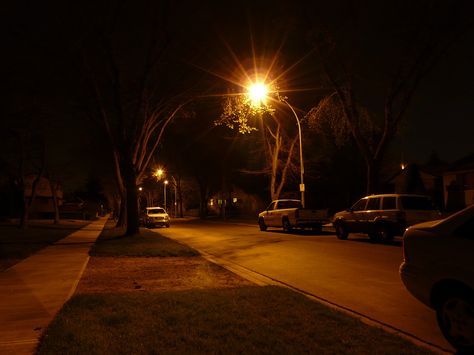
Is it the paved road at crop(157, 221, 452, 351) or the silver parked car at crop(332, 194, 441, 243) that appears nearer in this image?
the paved road at crop(157, 221, 452, 351)

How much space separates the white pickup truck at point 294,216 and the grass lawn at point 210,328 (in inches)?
676

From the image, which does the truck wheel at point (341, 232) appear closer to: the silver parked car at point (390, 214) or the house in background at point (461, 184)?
A: the silver parked car at point (390, 214)

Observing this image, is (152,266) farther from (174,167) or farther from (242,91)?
(174,167)

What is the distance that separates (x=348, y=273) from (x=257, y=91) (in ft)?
49.6

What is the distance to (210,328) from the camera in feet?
20.1

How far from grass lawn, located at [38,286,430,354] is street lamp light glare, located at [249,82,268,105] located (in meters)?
17.9

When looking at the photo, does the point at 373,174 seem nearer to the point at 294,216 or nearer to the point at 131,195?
the point at 294,216

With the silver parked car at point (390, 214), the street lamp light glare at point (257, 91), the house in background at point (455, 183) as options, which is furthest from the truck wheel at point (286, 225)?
the house in background at point (455, 183)

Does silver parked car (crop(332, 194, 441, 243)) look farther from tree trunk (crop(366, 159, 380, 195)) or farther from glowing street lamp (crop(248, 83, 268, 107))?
glowing street lamp (crop(248, 83, 268, 107))

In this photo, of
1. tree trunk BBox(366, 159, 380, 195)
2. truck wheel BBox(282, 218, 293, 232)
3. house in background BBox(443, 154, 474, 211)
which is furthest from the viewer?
house in background BBox(443, 154, 474, 211)

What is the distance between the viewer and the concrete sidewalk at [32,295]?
5.96 metres

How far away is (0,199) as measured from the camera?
6625cm

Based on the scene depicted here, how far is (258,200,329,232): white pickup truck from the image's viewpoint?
25.2 metres

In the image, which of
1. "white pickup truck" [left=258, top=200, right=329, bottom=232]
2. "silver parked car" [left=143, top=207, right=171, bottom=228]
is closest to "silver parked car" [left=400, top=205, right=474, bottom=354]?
"white pickup truck" [left=258, top=200, right=329, bottom=232]
